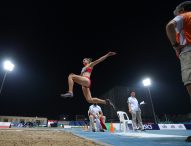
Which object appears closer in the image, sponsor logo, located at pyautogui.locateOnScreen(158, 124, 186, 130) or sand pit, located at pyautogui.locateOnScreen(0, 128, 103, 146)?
sand pit, located at pyautogui.locateOnScreen(0, 128, 103, 146)

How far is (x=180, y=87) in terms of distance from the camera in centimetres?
3052

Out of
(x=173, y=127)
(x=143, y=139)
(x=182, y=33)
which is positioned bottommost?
(x=143, y=139)

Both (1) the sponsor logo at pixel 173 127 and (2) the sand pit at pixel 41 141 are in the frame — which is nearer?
(2) the sand pit at pixel 41 141

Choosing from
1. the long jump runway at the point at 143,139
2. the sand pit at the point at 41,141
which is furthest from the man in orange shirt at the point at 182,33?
the sand pit at the point at 41,141

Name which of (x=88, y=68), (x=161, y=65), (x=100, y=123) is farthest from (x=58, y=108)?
(x=88, y=68)

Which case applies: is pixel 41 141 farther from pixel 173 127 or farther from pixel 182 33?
pixel 173 127

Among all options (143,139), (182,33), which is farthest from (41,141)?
(182,33)

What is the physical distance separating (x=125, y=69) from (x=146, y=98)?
5936 mm

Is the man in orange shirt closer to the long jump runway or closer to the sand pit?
the long jump runway

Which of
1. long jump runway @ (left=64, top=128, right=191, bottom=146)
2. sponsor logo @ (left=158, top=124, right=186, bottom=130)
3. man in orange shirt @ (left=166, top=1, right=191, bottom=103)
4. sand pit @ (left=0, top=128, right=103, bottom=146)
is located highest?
man in orange shirt @ (left=166, top=1, right=191, bottom=103)

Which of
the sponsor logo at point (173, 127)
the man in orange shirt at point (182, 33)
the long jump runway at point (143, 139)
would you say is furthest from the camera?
the sponsor logo at point (173, 127)

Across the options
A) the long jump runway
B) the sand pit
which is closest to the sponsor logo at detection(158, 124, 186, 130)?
the long jump runway

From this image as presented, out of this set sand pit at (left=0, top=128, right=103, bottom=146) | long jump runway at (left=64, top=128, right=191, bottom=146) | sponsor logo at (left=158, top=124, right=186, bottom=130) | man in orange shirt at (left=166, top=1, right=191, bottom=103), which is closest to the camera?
man in orange shirt at (left=166, top=1, right=191, bottom=103)

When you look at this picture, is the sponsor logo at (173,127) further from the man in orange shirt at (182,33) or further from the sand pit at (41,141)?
the man in orange shirt at (182,33)
